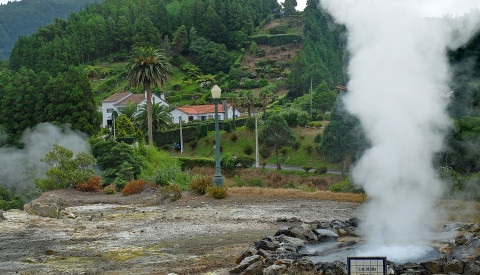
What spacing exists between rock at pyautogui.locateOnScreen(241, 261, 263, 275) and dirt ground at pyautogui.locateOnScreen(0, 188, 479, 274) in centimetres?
71

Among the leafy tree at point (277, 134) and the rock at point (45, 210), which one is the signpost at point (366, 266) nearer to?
the rock at point (45, 210)

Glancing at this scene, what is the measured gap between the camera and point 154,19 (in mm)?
141250

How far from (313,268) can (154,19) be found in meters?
135

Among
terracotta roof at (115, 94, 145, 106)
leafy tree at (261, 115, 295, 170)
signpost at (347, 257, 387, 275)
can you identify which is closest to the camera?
signpost at (347, 257, 387, 275)

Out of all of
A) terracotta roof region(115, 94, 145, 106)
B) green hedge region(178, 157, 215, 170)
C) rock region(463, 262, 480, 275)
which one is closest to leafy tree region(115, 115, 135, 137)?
green hedge region(178, 157, 215, 170)

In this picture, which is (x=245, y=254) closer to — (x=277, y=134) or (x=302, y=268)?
(x=302, y=268)

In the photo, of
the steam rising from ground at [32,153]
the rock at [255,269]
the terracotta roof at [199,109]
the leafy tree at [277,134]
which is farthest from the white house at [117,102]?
the rock at [255,269]

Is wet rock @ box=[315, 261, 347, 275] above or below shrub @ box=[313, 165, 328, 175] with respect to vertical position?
above

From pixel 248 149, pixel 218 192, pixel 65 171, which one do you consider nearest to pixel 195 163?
pixel 248 149

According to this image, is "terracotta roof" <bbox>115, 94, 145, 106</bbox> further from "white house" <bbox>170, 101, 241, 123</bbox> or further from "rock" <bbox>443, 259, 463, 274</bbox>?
"rock" <bbox>443, 259, 463, 274</bbox>

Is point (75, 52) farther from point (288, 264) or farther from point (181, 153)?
point (288, 264)

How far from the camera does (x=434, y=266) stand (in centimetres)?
1195

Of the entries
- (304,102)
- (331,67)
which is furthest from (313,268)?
(331,67)

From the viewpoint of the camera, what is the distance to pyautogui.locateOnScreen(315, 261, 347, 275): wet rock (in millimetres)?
11695
